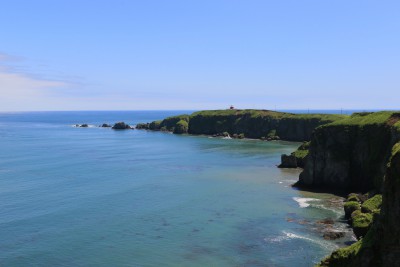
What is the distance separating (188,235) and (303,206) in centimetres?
2519

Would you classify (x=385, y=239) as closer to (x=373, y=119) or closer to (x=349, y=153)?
(x=349, y=153)

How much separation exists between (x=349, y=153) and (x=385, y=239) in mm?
55449

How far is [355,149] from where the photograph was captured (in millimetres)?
88250

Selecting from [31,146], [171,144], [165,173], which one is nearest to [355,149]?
[165,173]

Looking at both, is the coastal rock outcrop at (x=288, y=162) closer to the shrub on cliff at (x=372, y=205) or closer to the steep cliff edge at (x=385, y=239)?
the shrub on cliff at (x=372, y=205)

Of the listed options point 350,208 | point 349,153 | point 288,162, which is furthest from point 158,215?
point 288,162

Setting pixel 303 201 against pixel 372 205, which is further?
pixel 303 201

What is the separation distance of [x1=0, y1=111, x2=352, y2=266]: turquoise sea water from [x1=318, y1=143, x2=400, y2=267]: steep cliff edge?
10095 mm

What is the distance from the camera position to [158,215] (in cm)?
6694

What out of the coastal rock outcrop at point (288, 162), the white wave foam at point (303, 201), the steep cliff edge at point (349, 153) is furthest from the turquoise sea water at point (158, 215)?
the steep cliff edge at point (349, 153)

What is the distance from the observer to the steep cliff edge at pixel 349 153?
81.4 metres

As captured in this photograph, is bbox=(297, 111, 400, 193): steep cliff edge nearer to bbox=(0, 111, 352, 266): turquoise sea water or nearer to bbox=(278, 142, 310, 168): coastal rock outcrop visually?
bbox=(0, 111, 352, 266): turquoise sea water

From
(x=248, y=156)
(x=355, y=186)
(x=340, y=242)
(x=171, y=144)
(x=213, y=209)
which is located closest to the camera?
(x=340, y=242)

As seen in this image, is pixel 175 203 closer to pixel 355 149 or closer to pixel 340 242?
pixel 340 242
